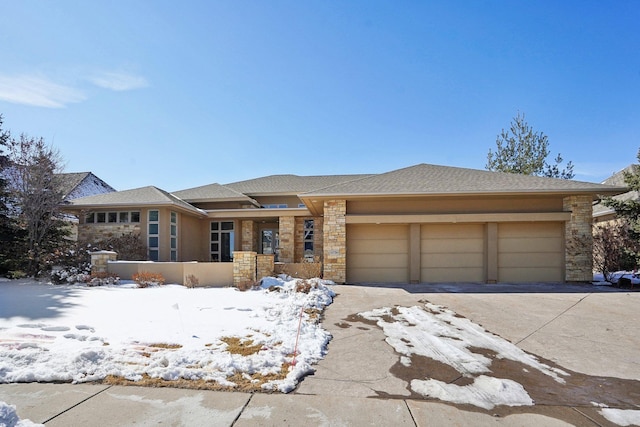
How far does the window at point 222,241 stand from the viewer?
17625 mm

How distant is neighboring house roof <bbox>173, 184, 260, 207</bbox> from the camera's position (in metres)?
17.3

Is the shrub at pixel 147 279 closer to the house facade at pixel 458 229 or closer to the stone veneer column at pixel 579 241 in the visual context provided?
the house facade at pixel 458 229

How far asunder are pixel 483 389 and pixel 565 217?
1044 cm

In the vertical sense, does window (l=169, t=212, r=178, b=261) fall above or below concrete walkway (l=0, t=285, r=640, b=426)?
above

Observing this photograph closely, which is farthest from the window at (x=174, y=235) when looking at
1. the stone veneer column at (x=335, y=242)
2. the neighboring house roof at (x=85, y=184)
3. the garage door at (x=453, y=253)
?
the neighboring house roof at (x=85, y=184)

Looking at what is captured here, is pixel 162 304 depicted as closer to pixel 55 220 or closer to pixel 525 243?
pixel 55 220

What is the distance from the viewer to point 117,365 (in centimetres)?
391

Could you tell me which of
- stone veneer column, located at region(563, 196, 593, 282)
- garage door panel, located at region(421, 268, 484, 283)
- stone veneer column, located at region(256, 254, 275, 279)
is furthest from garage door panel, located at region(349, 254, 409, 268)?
stone veneer column, located at region(563, 196, 593, 282)

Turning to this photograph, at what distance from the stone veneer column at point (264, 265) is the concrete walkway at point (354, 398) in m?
5.37

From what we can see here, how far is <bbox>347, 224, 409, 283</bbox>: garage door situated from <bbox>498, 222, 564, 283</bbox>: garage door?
3381mm

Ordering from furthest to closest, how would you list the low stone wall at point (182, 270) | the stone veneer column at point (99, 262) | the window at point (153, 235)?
the window at point (153, 235)
the low stone wall at point (182, 270)
the stone veneer column at point (99, 262)

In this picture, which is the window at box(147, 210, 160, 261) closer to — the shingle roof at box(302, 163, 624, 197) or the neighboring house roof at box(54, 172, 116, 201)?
the shingle roof at box(302, 163, 624, 197)

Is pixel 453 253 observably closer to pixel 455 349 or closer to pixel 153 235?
pixel 455 349

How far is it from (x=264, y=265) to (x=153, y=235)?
18.6 ft
